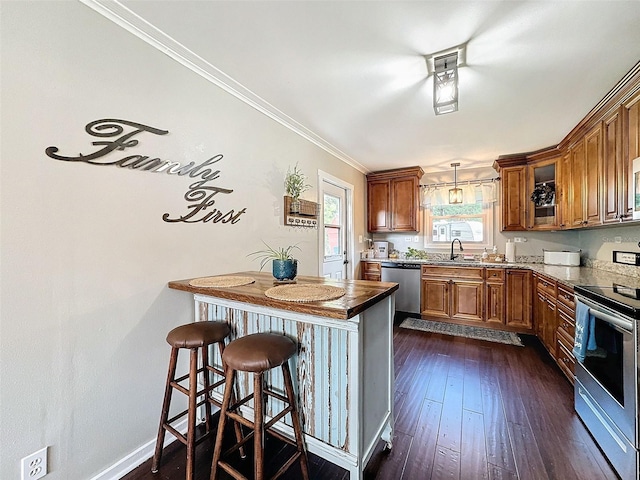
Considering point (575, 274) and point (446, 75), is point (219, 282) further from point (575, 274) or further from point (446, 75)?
point (575, 274)

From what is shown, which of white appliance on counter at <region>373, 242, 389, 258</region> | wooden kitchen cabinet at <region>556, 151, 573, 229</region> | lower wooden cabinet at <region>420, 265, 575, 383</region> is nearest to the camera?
lower wooden cabinet at <region>420, 265, 575, 383</region>

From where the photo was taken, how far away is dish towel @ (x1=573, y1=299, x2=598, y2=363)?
1.76m

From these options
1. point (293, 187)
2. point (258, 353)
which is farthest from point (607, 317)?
point (293, 187)

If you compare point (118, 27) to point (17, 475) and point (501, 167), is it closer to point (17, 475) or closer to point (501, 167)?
point (17, 475)

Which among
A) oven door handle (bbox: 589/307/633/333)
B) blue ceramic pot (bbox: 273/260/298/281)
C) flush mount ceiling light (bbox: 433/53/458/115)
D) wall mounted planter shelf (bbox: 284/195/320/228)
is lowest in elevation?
oven door handle (bbox: 589/307/633/333)

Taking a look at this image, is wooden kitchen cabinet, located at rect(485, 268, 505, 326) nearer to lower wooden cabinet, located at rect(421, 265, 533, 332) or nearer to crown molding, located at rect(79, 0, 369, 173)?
lower wooden cabinet, located at rect(421, 265, 533, 332)

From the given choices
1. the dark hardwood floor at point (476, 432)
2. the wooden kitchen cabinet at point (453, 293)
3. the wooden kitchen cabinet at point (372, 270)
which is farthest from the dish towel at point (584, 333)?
the wooden kitchen cabinet at point (372, 270)

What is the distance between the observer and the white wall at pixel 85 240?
3.82ft

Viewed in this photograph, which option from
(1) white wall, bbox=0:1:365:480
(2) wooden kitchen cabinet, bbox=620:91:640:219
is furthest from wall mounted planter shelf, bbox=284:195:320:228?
(2) wooden kitchen cabinet, bbox=620:91:640:219

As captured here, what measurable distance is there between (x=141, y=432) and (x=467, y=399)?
7.52ft

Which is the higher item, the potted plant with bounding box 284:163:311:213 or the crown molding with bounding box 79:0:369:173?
the crown molding with bounding box 79:0:369:173

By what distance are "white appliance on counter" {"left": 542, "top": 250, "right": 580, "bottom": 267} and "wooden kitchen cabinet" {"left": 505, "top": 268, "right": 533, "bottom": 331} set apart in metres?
0.39

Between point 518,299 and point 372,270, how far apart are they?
2.01 meters

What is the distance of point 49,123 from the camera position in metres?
1.25
